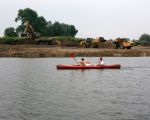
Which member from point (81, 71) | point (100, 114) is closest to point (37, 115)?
point (100, 114)

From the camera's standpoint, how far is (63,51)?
77688mm

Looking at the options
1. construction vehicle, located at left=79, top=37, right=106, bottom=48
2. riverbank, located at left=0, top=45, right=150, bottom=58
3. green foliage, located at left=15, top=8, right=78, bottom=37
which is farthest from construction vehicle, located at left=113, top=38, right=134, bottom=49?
green foliage, located at left=15, top=8, right=78, bottom=37

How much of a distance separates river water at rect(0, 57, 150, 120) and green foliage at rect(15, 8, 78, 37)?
74.3 m

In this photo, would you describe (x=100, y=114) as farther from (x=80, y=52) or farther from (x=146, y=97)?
(x=80, y=52)

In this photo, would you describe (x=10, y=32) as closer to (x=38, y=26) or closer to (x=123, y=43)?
(x=38, y=26)

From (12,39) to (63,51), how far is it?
51.3 ft

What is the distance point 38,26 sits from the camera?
120875 mm

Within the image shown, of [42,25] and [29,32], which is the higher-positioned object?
[42,25]

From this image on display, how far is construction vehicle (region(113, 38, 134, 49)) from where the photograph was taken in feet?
267

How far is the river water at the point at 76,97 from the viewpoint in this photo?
23.3 m

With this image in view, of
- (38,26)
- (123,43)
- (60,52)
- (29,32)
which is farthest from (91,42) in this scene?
(38,26)

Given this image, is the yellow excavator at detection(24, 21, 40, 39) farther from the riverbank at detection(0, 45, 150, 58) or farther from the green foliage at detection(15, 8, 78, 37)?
the green foliage at detection(15, 8, 78, 37)

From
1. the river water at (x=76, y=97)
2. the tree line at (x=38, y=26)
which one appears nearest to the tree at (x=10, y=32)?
the tree line at (x=38, y=26)

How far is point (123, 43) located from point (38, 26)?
43.0 meters
